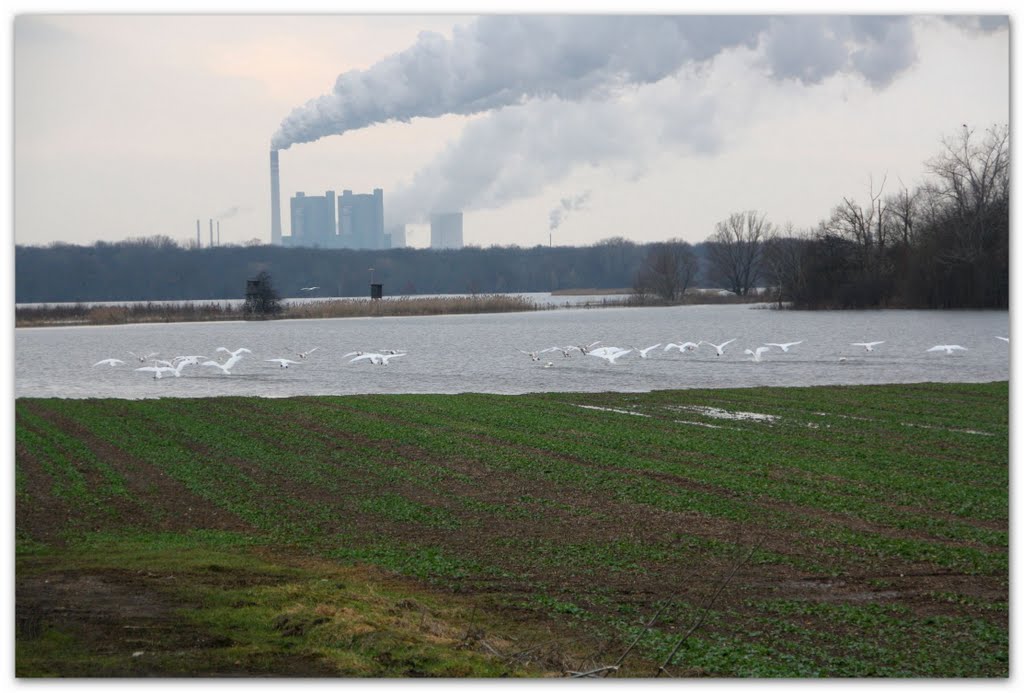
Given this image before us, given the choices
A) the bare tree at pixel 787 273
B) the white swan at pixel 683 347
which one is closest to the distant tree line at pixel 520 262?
the white swan at pixel 683 347

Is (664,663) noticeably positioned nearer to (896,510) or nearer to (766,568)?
(766,568)

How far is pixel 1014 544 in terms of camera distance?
755cm

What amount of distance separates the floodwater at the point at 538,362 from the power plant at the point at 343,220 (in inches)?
401

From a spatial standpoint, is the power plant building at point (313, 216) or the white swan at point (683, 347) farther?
the white swan at point (683, 347)

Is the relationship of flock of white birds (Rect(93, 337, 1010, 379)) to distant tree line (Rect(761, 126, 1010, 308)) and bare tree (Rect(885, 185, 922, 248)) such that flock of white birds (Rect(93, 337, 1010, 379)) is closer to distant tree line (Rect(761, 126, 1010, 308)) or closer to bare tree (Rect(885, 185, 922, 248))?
distant tree line (Rect(761, 126, 1010, 308))

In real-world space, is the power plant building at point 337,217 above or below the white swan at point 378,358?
above

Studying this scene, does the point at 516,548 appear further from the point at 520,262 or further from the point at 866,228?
the point at 866,228

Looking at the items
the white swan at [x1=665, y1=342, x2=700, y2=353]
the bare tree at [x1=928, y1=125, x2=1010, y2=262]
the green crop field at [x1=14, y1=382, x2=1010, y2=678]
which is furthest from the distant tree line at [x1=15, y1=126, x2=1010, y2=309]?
the white swan at [x1=665, y1=342, x2=700, y2=353]

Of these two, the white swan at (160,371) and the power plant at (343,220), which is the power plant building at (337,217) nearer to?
the power plant at (343,220)

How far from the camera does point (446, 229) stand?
1029 centimetres

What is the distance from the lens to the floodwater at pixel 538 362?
79.0ft

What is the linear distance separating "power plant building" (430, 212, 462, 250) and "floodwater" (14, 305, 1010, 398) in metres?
9.79

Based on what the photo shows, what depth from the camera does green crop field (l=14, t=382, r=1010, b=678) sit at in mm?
6613

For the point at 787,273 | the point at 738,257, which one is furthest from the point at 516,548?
the point at 787,273
